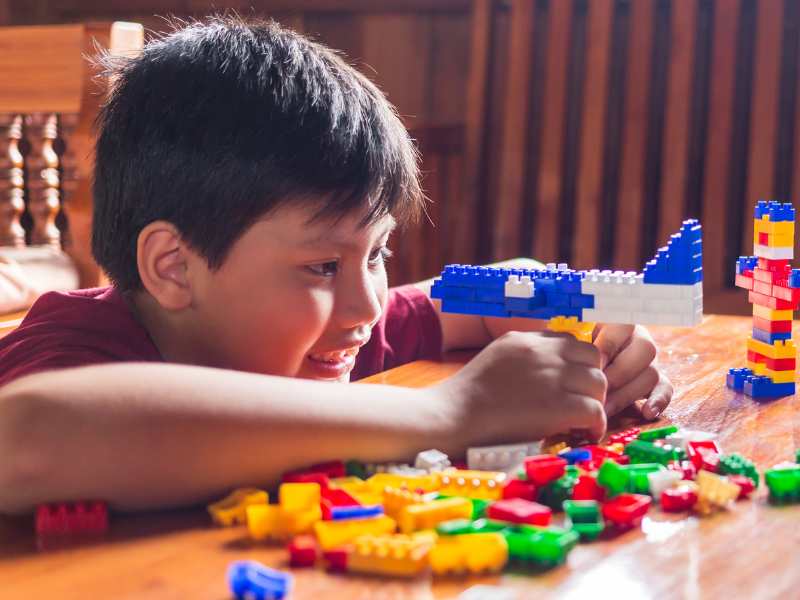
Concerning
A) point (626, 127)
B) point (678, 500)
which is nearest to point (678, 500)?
point (678, 500)

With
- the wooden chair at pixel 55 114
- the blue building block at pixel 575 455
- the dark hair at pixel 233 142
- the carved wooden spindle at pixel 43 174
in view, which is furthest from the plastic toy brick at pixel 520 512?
the carved wooden spindle at pixel 43 174

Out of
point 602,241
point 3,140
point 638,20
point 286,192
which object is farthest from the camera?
point 602,241

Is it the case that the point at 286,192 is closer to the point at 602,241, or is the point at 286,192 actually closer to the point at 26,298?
the point at 26,298

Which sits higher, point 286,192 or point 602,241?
point 286,192

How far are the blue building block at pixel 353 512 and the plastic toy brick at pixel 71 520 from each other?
12 centimetres

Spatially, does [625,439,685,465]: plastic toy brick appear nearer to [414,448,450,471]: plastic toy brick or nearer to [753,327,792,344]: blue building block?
[414,448,450,471]: plastic toy brick

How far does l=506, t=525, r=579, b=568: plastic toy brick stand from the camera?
0.46m

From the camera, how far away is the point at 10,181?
1600mm

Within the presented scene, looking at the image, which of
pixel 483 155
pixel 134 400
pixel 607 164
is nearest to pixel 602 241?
pixel 607 164

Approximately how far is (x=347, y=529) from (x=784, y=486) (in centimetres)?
25

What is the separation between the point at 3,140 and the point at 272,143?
3.09 ft

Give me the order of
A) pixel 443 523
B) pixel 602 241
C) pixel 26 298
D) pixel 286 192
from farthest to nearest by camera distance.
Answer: pixel 602 241, pixel 26 298, pixel 286 192, pixel 443 523

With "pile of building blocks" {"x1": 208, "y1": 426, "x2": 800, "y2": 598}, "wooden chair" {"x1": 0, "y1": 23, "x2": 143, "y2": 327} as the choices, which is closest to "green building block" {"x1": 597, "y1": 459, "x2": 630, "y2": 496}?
"pile of building blocks" {"x1": 208, "y1": 426, "x2": 800, "y2": 598}

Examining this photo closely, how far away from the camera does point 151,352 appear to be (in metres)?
0.82
